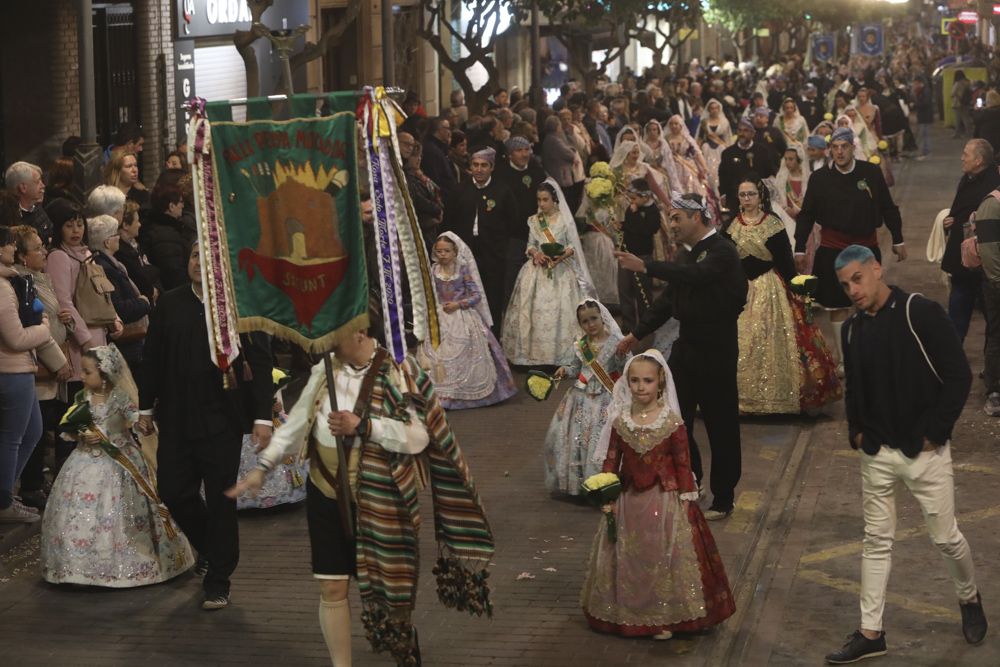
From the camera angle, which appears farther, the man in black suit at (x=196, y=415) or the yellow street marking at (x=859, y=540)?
the yellow street marking at (x=859, y=540)

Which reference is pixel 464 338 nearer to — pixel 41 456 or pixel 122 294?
pixel 122 294

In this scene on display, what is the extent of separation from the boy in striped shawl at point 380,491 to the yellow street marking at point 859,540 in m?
2.82

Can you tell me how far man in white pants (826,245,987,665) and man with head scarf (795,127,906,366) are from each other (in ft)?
18.7

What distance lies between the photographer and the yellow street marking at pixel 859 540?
1005cm

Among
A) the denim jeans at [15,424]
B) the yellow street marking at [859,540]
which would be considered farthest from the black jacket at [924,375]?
the denim jeans at [15,424]

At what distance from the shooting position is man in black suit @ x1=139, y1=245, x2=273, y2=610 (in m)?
9.03

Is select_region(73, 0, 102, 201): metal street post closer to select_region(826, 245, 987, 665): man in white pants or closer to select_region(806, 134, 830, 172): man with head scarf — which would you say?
select_region(826, 245, 987, 665): man in white pants

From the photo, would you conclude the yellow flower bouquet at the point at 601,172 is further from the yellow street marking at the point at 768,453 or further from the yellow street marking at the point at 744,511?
the yellow street marking at the point at 744,511

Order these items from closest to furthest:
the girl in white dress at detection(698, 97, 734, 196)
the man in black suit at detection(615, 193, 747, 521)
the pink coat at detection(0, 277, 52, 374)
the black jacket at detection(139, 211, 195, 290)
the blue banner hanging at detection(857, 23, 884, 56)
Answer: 1. the pink coat at detection(0, 277, 52, 374)
2. the man in black suit at detection(615, 193, 747, 521)
3. the black jacket at detection(139, 211, 195, 290)
4. the girl in white dress at detection(698, 97, 734, 196)
5. the blue banner hanging at detection(857, 23, 884, 56)

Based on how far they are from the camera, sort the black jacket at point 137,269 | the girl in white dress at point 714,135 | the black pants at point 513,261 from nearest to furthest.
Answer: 1. the black jacket at point 137,269
2. the black pants at point 513,261
3. the girl in white dress at point 714,135

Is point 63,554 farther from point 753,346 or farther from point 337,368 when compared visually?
point 753,346

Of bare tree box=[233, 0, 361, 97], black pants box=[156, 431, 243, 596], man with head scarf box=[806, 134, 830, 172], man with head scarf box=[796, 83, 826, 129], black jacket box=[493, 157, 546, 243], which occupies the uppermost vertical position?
bare tree box=[233, 0, 361, 97]

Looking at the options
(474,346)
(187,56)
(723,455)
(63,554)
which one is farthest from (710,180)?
(63,554)

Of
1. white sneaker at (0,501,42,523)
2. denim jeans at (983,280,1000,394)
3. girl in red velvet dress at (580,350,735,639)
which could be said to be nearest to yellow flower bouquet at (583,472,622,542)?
girl in red velvet dress at (580,350,735,639)
